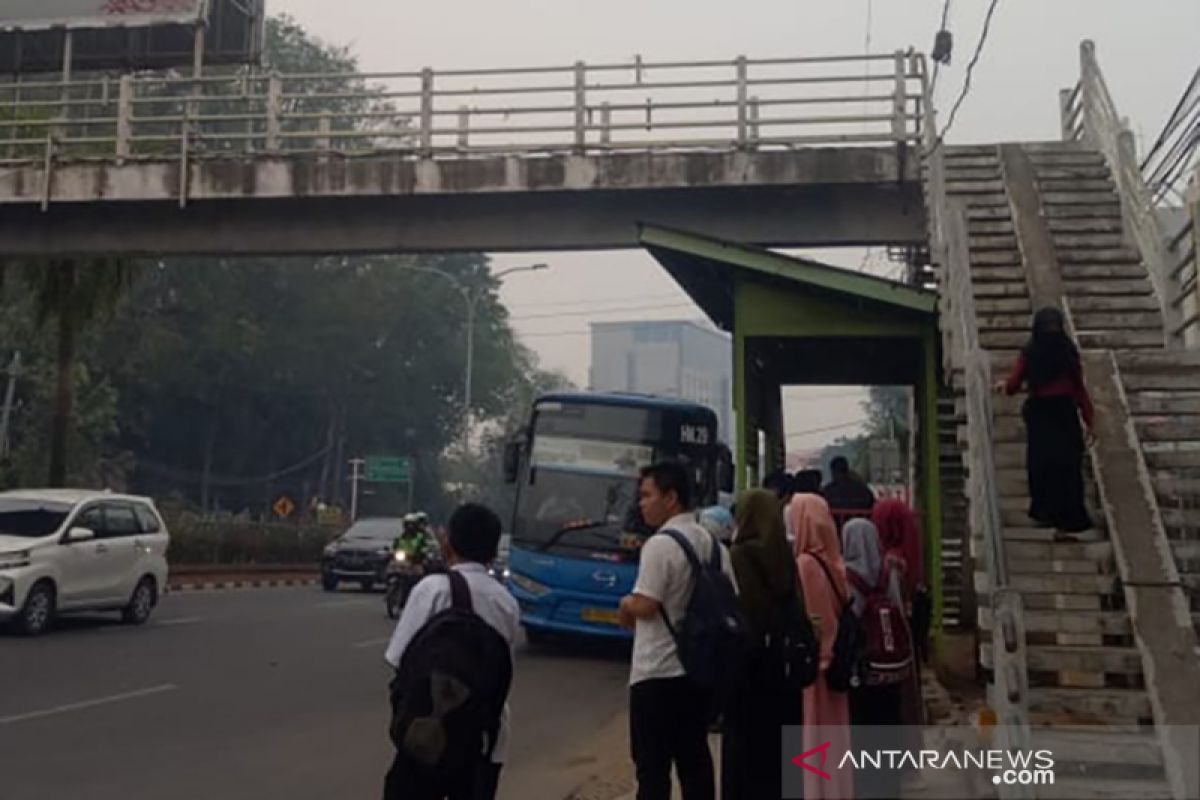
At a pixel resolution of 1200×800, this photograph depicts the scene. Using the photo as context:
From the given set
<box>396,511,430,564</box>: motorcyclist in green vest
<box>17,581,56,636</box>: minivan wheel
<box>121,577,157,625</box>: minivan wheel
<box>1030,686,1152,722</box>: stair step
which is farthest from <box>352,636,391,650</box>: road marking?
<box>1030,686,1152,722</box>: stair step

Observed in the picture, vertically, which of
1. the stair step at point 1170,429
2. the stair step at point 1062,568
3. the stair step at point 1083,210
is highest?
the stair step at point 1083,210

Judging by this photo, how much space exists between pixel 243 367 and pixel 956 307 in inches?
1813

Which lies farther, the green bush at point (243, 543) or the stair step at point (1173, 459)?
the green bush at point (243, 543)

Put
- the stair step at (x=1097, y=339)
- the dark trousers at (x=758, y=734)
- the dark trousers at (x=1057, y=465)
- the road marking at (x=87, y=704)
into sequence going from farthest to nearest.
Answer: the stair step at (x=1097, y=339) → the road marking at (x=87, y=704) → the dark trousers at (x=1057, y=465) → the dark trousers at (x=758, y=734)

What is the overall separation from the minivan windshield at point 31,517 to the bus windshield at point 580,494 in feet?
17.7

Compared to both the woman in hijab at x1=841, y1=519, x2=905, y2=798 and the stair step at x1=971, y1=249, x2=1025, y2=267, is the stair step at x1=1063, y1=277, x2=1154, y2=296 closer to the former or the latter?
the stair step at x1=971, y1=249, x2=1025, y2=267

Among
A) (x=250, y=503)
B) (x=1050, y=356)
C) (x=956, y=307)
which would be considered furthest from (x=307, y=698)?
(x=250, y=503)

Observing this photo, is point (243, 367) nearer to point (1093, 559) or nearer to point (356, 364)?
point (356, 364)

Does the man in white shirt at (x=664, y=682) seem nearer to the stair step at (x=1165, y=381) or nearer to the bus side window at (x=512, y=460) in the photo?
the stair step at (x=1165, y=381)

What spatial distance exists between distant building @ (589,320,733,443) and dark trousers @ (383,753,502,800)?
8375 cm

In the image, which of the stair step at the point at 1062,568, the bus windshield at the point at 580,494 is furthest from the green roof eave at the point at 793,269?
the stair step at the point at 1062,568

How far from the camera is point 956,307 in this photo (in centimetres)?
902

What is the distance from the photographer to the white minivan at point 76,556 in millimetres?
13836

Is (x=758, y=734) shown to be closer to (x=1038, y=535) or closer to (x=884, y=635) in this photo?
(x=884, y=635)
